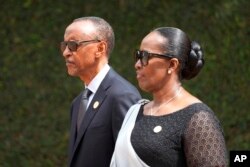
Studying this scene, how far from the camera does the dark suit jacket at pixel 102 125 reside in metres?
4.17

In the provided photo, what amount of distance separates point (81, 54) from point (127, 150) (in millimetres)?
1009

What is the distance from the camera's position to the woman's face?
362 centimetres

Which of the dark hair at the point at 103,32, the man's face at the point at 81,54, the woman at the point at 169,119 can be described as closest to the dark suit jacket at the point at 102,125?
the man's face at the point at 81,54

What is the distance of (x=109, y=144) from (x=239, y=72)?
3013mm

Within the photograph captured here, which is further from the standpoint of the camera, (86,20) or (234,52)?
(234,52)

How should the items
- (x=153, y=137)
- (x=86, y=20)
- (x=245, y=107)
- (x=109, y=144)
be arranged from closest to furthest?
(x=153, y=137) → (x=109, y=144) → (x=86, y=20) → (x=245, y=107)

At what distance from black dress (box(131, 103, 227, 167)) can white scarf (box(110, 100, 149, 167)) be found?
25 millimetres

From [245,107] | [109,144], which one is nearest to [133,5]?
[245,107]

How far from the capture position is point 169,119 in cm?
351

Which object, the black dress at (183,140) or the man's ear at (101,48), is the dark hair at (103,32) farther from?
the black dress at (183,140)

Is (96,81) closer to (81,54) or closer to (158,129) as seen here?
(81,54)

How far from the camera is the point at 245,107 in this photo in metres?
6.91

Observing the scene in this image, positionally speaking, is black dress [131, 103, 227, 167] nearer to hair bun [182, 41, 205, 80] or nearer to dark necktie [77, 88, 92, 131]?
hair bun [182, 41, 205, 80]

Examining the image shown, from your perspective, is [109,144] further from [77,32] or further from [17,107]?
[17,107]
